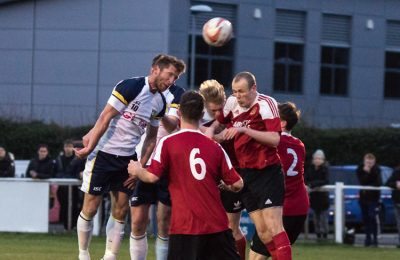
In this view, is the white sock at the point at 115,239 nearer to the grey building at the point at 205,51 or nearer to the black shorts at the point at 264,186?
the black shorts at the point at 264,186

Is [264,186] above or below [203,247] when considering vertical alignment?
above

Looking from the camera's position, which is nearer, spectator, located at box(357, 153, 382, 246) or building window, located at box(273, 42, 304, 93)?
spectator, located at box(357, 153, 382, 246)

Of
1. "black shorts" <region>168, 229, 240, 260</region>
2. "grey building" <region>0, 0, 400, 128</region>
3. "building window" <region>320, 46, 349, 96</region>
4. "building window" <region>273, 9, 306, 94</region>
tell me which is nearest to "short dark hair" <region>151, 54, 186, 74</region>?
"black shorts" <region>168, 229, 240, 260</region>

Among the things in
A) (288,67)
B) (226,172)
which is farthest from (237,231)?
(288,67)

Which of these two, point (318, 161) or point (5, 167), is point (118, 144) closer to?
point (318, 161)

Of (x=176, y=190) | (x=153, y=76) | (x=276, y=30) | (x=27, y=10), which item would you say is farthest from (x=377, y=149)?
(x=176, y=190)

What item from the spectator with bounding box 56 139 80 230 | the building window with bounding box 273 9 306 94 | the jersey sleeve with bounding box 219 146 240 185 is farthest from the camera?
the building window with bounding box 273 9 306 94

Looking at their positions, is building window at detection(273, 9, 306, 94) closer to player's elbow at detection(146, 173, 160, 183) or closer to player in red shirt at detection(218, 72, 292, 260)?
player in red shirt at detection(218, 72, 292, 260)

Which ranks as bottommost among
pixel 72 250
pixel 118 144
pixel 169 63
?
pixel 72 250

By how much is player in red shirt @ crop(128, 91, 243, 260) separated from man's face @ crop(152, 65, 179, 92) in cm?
240

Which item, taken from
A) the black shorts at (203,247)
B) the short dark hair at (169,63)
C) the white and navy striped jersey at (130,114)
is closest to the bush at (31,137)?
the white and navy striped jersey at (130,114)

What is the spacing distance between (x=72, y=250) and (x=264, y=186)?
6.32 metres

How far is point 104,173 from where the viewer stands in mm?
12633

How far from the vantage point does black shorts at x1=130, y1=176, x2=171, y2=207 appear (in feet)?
40.2
